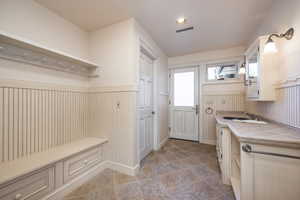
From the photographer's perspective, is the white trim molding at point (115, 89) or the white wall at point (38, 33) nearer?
the white wall at point (38, 33)

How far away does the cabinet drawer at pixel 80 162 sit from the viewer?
1611 millimetres

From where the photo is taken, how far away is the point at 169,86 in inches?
155

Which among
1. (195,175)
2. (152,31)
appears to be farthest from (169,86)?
(195,175)

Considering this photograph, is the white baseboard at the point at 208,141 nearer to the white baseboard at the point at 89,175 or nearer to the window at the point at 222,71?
the window at the point at 222,71

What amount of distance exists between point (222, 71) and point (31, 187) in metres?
4.23

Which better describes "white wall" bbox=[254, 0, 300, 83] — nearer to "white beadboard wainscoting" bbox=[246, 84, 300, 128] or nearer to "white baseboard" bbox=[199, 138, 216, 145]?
"white beadboard wainscoting" bbox=[246, 84, 300, 128]

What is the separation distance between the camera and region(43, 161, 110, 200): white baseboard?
1.46m

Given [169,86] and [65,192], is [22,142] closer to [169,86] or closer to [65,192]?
[65,192]

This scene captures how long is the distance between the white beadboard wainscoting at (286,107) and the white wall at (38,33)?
3053 millimetres

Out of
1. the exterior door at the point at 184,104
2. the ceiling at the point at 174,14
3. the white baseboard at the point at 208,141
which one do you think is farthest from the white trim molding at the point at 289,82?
the white baseboard at the point at 208,141

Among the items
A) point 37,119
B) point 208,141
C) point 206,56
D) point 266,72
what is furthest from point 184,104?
point 37,119

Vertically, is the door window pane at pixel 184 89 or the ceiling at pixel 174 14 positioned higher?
the ceiling at pixel 174 14

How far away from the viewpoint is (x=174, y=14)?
195 centimetres

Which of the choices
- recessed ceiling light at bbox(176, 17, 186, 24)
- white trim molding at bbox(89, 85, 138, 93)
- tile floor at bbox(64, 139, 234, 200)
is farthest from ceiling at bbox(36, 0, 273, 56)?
tile floor at bbox(64, 139, 234, 200)
